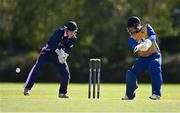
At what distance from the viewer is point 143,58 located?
17.4 metres

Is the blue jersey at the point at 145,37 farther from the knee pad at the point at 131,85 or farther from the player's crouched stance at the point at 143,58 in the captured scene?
the knee pad at the point at 131,85

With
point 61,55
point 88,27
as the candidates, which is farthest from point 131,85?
point 88,27

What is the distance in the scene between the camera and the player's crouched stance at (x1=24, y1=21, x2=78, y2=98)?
17797 millimetres

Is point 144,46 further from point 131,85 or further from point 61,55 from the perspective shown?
point 61,55

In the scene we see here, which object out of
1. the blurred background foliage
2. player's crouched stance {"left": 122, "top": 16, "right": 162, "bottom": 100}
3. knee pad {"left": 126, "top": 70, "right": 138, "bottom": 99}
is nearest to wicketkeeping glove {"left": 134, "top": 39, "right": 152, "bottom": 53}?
player's crouched stance {"left": 122, "top": 16, "right": 162, "bottom": 100}

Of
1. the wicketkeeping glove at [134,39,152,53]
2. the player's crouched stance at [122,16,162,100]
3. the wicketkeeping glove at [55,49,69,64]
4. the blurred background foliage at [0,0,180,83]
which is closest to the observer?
the wicketkeeping glove at [134,39,152,53]

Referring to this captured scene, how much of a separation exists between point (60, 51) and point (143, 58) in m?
1.93

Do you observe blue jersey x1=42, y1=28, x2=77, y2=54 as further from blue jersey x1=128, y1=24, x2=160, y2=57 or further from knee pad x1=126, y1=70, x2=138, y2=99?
knee pad x1=126, y1=70, x2=138, y2=99

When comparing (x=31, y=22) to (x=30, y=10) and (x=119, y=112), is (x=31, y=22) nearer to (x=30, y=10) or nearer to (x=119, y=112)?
(x=30, y=10)

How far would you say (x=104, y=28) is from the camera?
48281mm

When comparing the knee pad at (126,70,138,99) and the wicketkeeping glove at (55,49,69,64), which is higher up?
the wicketkeeping glove at (55,49,69,64)

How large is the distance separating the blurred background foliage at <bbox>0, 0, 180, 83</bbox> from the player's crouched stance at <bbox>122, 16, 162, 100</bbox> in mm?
28307

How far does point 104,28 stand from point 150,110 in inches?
1383

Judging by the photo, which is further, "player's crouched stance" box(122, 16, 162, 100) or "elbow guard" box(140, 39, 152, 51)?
"player's crouched stance" box(122, 16, 162, 100)
